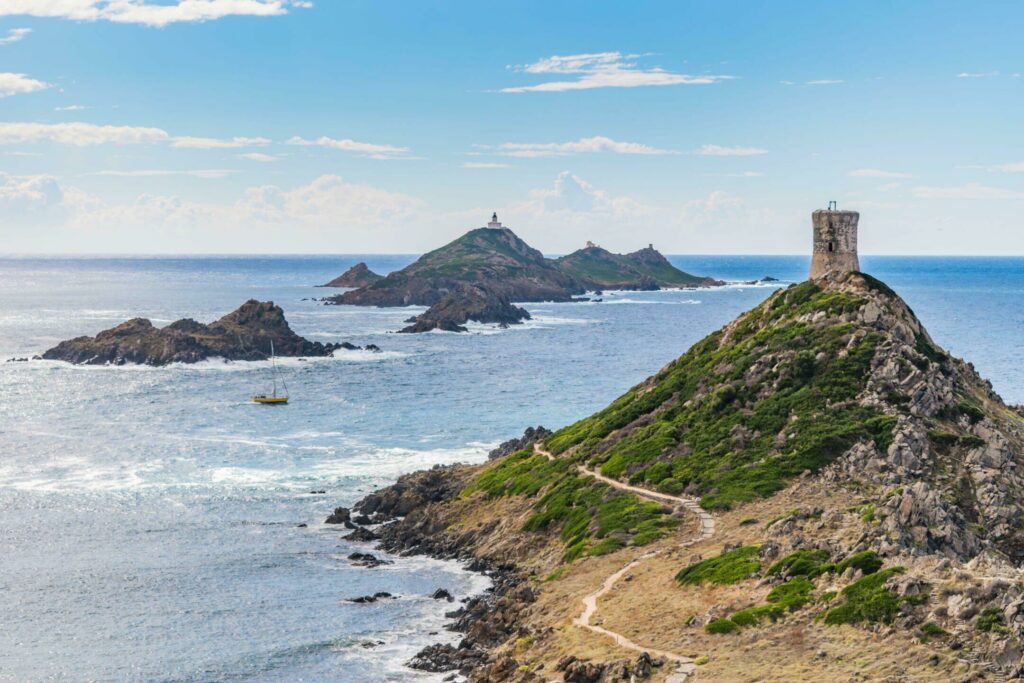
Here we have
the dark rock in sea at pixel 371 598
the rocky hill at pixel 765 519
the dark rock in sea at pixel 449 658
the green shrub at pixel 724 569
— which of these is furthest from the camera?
the dark rock in sea at pixel 371 598

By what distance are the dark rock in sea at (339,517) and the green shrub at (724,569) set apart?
117ft

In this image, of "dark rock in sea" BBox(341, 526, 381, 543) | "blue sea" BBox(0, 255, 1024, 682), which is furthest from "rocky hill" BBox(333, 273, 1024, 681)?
"blue sea" BBox(0, 255, 1024, 682)

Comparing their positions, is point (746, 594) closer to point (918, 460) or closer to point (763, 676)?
point (763, 676)

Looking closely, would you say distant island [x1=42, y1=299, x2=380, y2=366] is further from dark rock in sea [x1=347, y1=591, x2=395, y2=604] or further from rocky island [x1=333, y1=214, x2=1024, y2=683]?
dark rock in sea [x1=347, y1=591, x2=395, y2=604]

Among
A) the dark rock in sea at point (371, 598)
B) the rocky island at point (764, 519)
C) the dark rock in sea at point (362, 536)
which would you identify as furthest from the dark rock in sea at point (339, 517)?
the dark rock in sea at point (371, 598)

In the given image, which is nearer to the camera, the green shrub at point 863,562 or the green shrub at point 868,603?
the green shrub at point 868,603

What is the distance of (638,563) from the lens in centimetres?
5931

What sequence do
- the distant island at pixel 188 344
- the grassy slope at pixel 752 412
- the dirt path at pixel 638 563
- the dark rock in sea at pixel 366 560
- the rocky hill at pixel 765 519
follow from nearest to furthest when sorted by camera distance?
the rocky hill at pixel 765 519, the dirt path at pixel 638 563, the grassy slope at pixel 752 412, the dark rock in sea at pixel 366 560, the distant island at pixel 188 344

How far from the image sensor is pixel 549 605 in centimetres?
5778

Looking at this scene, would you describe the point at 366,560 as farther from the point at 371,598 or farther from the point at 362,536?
the point at 371,598

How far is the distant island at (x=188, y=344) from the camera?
183375 mm

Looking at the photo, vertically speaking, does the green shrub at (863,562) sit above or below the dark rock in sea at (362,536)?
above

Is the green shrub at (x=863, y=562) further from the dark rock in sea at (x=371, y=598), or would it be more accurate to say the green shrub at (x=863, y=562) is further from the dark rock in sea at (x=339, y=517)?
the dark rock in sea at (x=339, y=517)

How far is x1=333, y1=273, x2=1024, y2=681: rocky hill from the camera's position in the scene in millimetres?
42094
